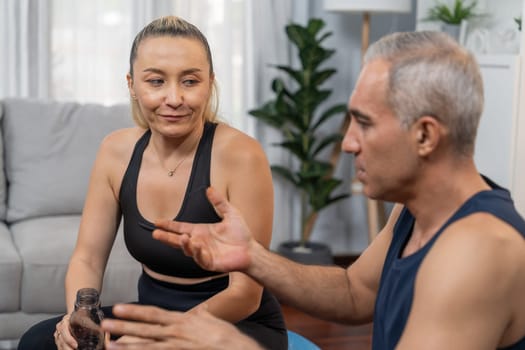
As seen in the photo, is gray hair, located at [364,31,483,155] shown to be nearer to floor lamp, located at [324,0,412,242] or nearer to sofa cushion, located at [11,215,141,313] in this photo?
sofa cushion, located at [11,215,141,313]

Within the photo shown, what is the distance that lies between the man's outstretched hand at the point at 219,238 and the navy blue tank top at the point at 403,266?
25 cm

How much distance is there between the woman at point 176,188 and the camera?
1902 millimetres

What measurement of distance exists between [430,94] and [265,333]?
3.00 ft

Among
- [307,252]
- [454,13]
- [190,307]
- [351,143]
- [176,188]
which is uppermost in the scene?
[454,13]

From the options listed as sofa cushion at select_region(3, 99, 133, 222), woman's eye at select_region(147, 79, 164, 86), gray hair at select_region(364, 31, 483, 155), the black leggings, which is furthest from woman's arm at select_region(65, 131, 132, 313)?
sofa cushion at select_region(3, 99, 133, 222)

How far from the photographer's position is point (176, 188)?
1988 mm

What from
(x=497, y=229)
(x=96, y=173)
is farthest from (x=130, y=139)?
(x=497, y=229)

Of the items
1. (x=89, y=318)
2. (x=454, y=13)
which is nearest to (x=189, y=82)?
(x=89, y=318)

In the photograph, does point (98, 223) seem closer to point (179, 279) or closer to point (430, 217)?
point (179, 279)

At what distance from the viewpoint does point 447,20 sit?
3.70 m

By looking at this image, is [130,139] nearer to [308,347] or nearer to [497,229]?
[308,347]

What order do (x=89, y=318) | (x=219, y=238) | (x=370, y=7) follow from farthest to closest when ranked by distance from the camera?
1. (x=370, y=7)
2. (x=89, y=318)
3. (x=219, y=238)

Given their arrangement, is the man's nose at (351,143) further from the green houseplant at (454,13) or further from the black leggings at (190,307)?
the green houseplant at (454,13)

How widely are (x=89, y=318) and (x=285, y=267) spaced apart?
0.41m
